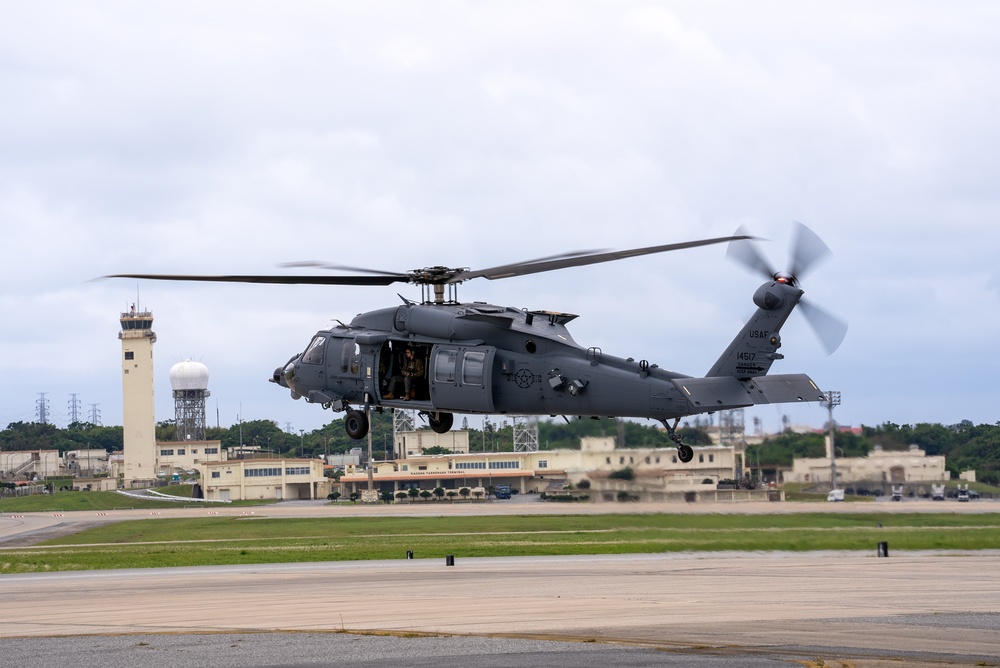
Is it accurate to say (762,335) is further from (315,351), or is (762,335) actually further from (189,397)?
(189,397)

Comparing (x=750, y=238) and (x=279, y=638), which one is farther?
(x=750, y=238)

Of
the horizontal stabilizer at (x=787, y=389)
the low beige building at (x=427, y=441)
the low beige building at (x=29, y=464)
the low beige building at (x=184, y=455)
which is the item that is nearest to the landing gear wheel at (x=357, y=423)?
the horizontal stabilizer at (x=787, y=389)

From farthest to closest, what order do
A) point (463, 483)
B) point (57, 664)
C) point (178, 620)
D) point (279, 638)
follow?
1. point (463, 483)
2. point (178, 620)
3. point (279, 638)
4. point (57, 664)

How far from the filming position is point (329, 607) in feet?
84.7

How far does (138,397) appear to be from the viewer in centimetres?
15688

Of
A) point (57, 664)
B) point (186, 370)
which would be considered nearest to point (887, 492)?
point (57, 664)

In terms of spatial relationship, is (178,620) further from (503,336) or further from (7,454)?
(7,454)

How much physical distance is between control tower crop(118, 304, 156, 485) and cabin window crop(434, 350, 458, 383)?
414 ft

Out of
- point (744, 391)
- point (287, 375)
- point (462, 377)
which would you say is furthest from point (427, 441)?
point (744, 391)

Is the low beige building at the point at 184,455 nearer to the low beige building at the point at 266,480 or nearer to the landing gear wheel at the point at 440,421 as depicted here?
the low beige building at the point at 266,480

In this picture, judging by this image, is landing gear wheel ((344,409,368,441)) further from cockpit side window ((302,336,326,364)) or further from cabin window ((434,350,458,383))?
cabin window ((434,350,458,383))

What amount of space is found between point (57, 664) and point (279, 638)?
12.2 ft

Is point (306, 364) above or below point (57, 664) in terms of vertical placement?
above

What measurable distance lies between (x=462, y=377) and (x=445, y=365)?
0.73m
